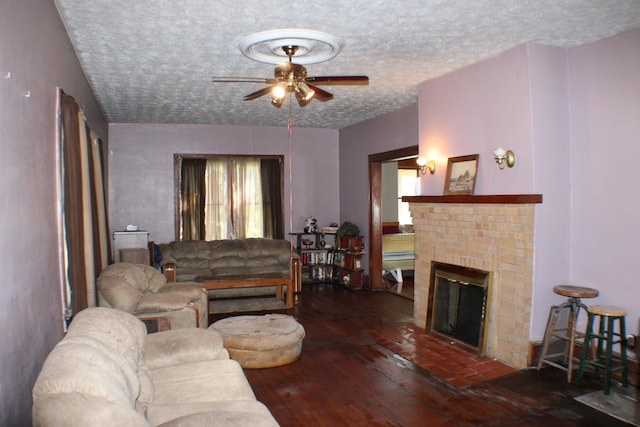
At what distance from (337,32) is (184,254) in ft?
14.4

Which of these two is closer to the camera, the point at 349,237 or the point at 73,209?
the point at 73,209

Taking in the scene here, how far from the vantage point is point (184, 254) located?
6.80m

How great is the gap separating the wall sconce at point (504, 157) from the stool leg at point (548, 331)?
124cm

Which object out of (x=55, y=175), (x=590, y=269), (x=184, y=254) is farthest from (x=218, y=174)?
(x=590, y=269)

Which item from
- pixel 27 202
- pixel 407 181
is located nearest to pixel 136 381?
pixel 27 202

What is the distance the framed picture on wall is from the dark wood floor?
1689mm

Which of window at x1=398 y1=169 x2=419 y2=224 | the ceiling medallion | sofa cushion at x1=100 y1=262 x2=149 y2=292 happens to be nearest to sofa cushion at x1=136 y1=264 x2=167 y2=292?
sofa cushion at x1=100 y1=262 x2=149 y2=292

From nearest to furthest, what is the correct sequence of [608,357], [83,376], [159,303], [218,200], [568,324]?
[83,376] < [608,357] < [568,324] < [159,303] < [218,200]

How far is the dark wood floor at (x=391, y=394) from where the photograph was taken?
3018 mm

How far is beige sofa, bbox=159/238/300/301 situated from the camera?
20.2 feet

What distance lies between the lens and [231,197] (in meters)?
8.27

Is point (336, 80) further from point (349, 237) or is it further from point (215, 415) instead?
point (349, 237)

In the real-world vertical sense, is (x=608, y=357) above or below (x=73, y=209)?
below

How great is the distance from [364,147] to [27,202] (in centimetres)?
581
